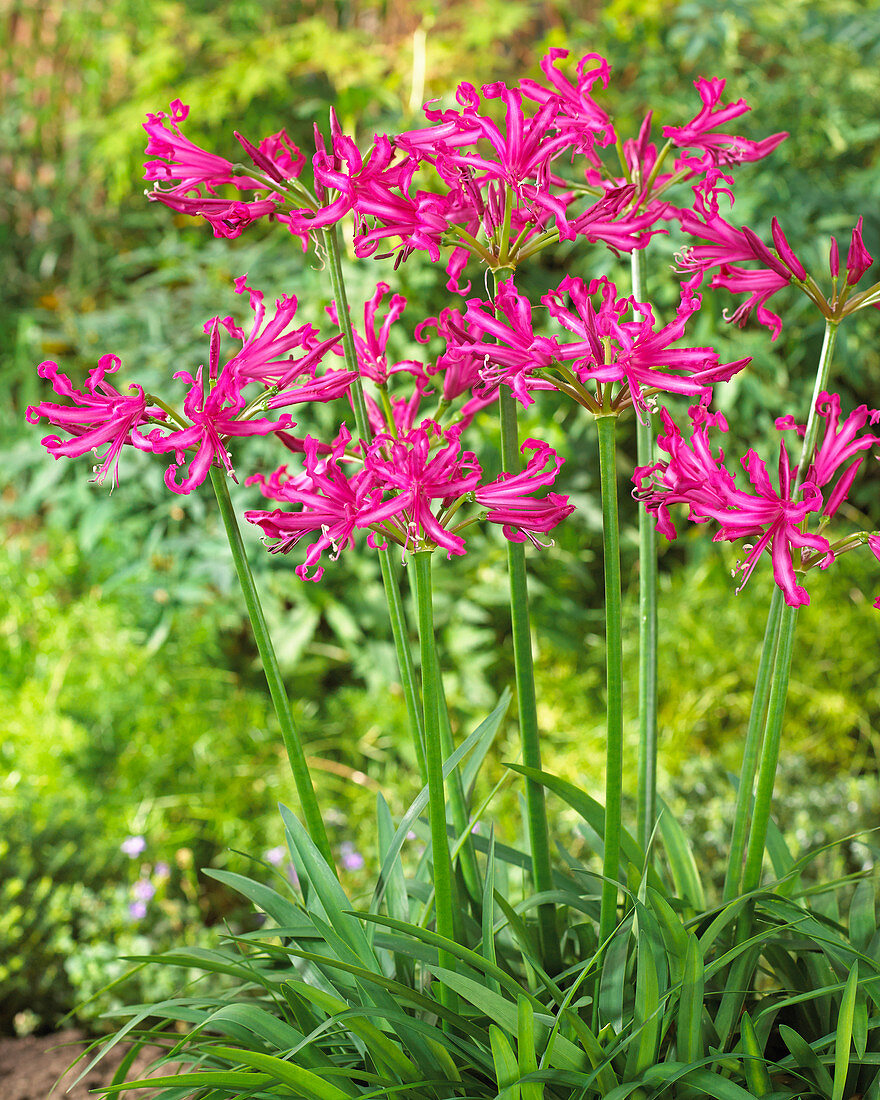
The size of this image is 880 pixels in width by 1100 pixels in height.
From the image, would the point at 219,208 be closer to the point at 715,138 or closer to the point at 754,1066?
the point at 715,138

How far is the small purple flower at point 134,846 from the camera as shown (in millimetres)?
2555

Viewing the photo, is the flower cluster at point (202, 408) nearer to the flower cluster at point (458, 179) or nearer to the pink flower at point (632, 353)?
the flower cluster at point (458, 179)

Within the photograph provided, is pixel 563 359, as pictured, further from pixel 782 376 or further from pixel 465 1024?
pixel 782 376

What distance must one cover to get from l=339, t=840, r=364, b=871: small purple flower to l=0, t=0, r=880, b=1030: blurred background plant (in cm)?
2

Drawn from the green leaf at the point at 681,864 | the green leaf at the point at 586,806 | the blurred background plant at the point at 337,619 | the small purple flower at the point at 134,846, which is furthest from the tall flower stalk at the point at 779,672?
the small purple flower at the point at 134,846

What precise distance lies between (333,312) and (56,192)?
4.43 metres

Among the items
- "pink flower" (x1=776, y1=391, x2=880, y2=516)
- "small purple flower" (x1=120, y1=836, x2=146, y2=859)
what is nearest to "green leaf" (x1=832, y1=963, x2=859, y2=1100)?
"pink flower" (x1=776, y1=391, x2=880, y2=516)

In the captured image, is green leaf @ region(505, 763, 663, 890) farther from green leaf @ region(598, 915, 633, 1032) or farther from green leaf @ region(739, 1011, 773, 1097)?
green leaf @ region(739, 1011, 773, 1097)

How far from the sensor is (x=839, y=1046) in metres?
1.08

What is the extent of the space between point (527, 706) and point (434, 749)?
→ 21 cm

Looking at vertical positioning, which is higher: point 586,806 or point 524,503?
point 524,503

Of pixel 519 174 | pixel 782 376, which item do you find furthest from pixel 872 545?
pixel 782 376

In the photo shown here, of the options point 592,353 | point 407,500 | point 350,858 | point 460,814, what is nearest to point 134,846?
point 350,858

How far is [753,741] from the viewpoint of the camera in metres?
1.26
